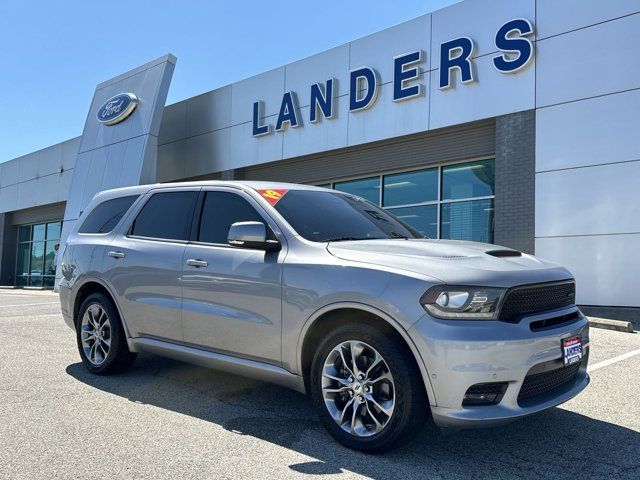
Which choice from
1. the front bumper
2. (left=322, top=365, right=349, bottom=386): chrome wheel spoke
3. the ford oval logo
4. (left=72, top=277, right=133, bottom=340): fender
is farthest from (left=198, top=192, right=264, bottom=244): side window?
the ford oval logo

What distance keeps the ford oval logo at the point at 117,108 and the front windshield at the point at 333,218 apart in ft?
51.3

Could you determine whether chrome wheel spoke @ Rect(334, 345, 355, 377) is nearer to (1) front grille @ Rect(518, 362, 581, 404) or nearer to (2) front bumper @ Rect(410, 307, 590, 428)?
(2) front bumper @ Rect(410, 307, 590, 428)

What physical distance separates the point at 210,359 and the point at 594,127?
924cm

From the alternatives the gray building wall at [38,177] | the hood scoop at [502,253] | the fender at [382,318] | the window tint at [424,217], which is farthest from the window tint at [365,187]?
the gray building wall at [38,177]

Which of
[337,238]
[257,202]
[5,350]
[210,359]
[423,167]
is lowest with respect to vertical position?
[5,350]

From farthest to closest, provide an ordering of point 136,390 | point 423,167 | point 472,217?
point 423,167 < point 472,217 < point 136,390

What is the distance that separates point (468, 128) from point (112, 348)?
9.75 metres

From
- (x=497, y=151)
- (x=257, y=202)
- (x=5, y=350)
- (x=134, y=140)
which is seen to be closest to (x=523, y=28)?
(x=497, y=151)

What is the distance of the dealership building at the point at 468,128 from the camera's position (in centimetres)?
1017

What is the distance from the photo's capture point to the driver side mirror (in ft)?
12.2

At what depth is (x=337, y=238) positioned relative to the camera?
153 inches

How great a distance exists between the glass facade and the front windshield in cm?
2620

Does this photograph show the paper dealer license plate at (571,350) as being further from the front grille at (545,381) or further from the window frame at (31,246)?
the window frame at (31,246)

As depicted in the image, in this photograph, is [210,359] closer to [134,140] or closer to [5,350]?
[5,350]
